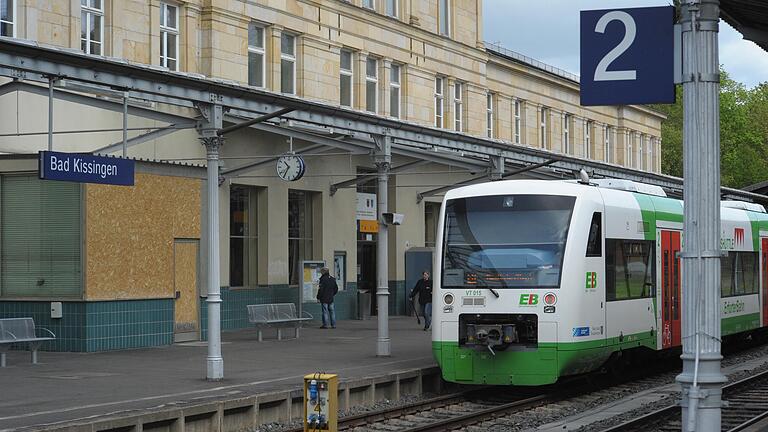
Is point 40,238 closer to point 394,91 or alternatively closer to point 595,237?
point 595,237

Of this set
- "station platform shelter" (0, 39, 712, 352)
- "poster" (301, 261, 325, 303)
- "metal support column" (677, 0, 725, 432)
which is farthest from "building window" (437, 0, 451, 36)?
"metal support column" (677, 0, 725, 432)

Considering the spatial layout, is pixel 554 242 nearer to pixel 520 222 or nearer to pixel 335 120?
pixel 520 222

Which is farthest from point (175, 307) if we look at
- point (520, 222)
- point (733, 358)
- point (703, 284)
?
point (703, 284)

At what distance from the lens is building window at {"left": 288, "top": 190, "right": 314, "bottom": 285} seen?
32.2 metres

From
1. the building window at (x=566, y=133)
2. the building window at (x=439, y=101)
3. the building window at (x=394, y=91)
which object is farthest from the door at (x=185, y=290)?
the building window at (x=566, y=133)

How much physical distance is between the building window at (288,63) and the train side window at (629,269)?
14964 mm

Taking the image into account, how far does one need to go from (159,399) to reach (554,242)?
5790 mm

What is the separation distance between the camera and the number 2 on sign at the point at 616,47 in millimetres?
8008

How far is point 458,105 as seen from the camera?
42.1m

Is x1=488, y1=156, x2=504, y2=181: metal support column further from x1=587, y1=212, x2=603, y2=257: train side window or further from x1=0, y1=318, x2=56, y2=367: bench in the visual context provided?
x1=0, y1=318, x2=56, y2=367: bench

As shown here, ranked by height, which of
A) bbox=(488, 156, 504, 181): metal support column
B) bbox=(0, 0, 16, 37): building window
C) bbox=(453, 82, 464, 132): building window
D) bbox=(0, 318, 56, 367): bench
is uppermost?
bbox=(453, 82, 464, 132): building window

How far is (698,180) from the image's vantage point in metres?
7.41

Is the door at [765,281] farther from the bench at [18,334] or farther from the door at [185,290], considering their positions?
the bench at [18,334]

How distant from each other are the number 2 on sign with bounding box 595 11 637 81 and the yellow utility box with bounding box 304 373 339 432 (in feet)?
18.2
